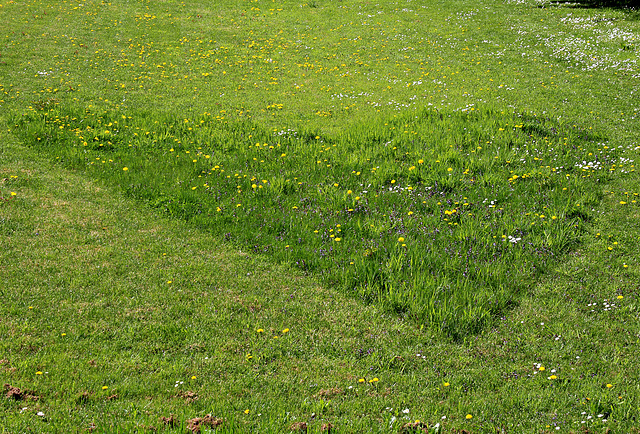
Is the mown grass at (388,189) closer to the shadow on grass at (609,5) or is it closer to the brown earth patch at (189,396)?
the brown earth patch at (189,396)

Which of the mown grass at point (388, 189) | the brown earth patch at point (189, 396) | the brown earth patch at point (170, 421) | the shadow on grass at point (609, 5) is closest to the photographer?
the brown earth patch at point (170, 421)

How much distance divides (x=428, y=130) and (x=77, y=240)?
6940 mm

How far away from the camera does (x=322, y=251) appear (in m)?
6.45

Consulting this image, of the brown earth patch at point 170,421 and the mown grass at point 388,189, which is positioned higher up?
the mown grass at point 388,189

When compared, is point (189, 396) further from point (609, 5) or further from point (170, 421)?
point (609, 5)

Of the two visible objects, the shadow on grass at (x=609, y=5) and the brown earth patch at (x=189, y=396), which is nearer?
the brown earth patch at (x=189, y=396)

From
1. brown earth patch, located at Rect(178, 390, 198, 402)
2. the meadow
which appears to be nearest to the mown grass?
the meadow

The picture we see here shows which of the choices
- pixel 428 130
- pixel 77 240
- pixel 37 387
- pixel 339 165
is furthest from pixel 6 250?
pixel 428 130

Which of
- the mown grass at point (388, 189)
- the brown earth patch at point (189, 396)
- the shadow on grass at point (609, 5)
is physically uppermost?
the shadow on grass at point (609, 5)

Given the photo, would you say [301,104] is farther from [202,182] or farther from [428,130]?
[202,182]

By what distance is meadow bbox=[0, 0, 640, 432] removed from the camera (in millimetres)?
4082

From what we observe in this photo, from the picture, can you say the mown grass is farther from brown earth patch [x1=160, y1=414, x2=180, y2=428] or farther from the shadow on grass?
the shadow on grass

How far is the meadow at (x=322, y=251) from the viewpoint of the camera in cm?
408

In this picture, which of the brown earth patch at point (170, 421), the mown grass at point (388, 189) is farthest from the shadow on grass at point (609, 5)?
the brown earth patch at point (170, 421)
